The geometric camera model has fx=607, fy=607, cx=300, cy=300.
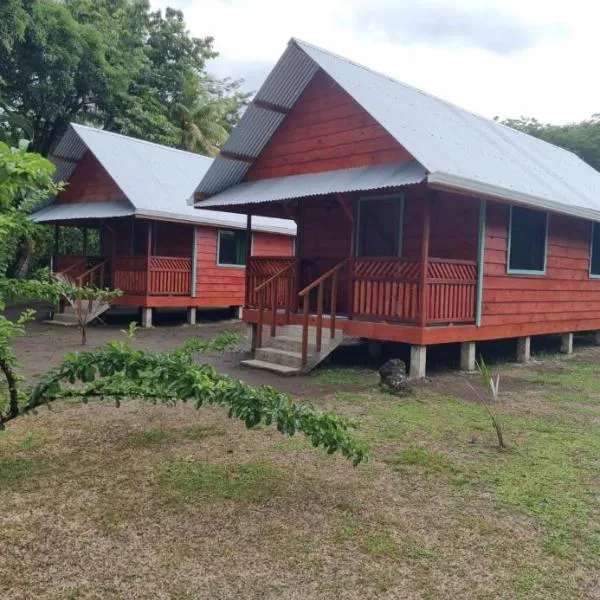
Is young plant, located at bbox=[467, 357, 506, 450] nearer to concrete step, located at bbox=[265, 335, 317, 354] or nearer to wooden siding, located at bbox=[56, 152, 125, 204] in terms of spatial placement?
concrete step, located at bbox=[265, 335, 317, 354]

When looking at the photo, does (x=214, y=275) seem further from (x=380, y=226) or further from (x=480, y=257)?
(x=480, y=257)

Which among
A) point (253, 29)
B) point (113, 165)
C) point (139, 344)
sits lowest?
point (139, 344)

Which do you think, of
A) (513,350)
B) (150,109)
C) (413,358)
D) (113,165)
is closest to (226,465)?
(413,358)

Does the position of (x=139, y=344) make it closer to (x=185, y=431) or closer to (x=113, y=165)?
A: (x=113, y=165)

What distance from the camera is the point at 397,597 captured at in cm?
279

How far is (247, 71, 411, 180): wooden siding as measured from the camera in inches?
356

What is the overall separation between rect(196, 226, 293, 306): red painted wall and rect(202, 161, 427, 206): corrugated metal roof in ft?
15.6

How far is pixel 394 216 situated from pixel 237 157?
3.11 m

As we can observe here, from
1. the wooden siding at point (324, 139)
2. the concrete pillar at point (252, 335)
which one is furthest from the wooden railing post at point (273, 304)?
the wooden siding at point (324, 139)

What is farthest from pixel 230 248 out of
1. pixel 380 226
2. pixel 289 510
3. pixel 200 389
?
pixel 200 389

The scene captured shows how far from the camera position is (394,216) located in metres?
10.0

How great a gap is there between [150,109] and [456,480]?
23.9 metres

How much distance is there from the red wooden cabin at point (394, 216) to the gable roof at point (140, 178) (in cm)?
340

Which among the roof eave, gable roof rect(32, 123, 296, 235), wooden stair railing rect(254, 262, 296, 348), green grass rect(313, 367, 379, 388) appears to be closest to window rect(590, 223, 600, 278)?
the roof eave
